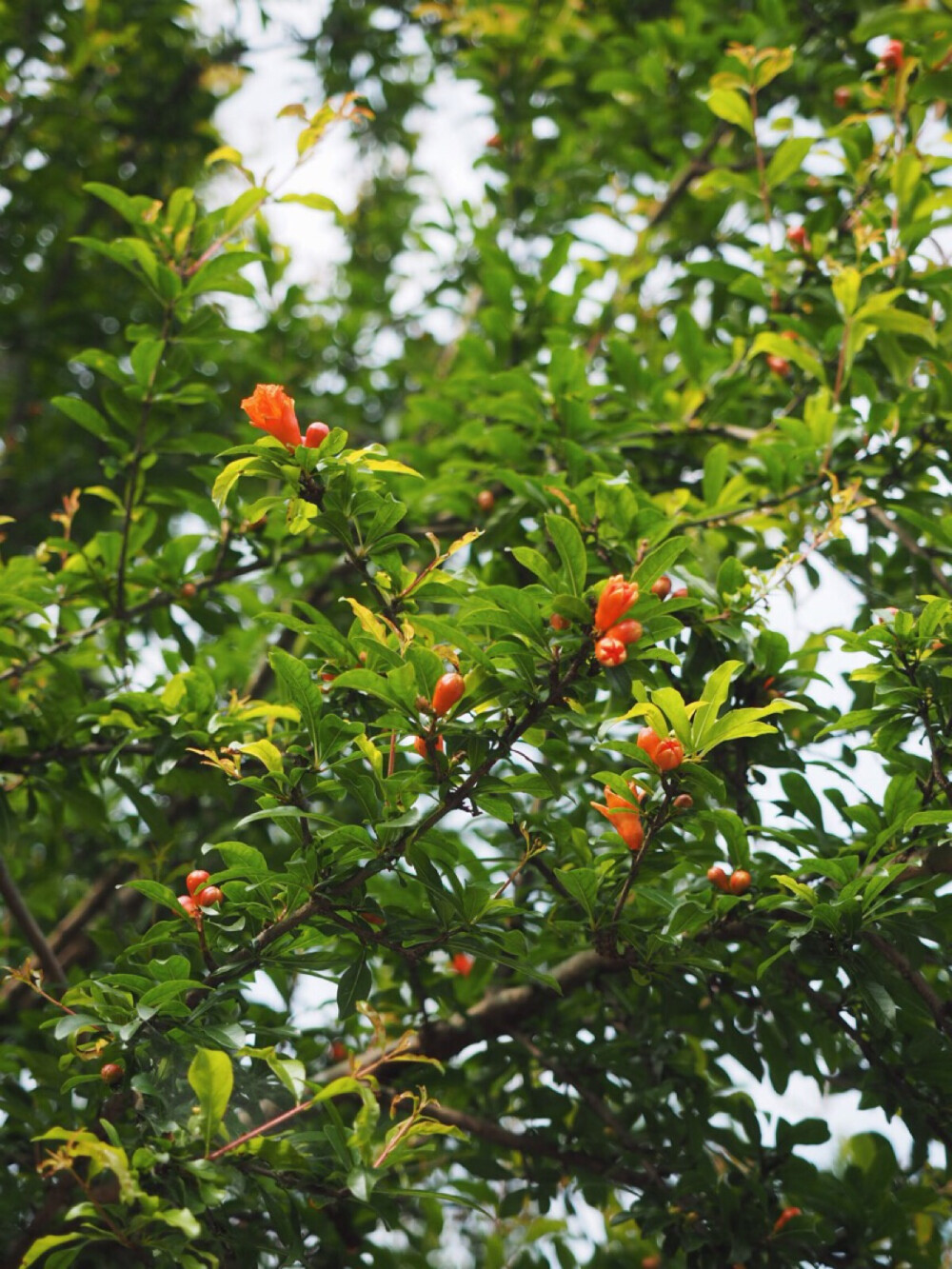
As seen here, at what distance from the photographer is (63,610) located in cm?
253

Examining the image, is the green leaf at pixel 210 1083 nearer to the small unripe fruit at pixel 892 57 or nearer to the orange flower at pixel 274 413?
the orange flower at pixel 274 413

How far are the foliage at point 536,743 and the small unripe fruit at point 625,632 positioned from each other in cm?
4

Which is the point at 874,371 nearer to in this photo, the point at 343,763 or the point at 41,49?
the point at 343,763

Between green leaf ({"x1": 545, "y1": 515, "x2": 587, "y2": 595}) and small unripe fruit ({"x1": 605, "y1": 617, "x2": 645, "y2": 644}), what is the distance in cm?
14

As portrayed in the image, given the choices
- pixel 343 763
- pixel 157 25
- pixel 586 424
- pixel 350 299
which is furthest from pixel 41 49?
pixel 343 763

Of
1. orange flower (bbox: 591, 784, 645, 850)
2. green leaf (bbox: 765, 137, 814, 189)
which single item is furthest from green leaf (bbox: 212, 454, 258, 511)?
green leaf (bbox: 765, 137, 814, 189)

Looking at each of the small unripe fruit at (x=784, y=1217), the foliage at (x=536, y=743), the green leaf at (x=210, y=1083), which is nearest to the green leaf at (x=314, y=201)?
the foliage at (x=536, y=743)

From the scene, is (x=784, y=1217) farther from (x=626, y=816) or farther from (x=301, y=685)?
(x=301, y=685)

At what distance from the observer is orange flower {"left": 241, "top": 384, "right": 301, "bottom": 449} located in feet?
5.42

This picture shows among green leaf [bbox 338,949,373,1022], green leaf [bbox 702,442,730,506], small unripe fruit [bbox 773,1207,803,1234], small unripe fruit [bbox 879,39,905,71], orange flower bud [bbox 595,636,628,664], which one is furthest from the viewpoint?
small unripe fruit [bbox 879,39,905,71]

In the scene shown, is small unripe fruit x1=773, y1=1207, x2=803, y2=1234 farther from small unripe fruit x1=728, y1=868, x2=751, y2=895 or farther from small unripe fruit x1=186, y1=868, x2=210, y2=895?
small unripe fruit x1=186, y1=868, x2=210, y2=895

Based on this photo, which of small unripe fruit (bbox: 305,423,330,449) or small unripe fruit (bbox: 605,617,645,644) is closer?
small unripe fruit (bbox: 605,617,645,644)

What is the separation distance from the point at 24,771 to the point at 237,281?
1.05 metres

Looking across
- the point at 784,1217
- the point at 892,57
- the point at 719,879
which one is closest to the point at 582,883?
the point at 719,879
